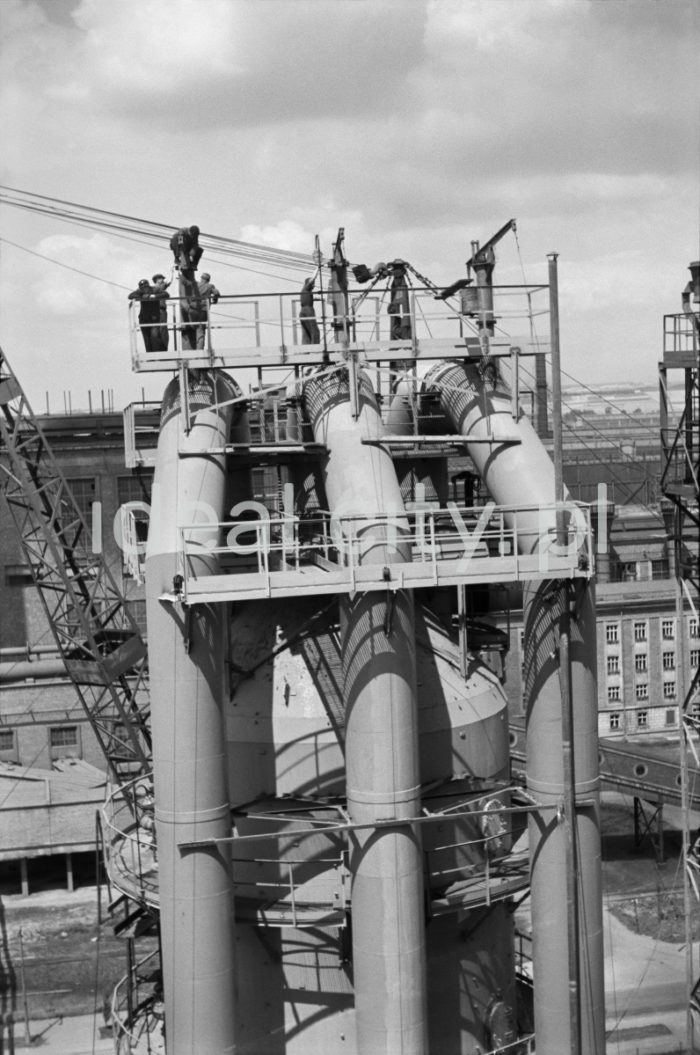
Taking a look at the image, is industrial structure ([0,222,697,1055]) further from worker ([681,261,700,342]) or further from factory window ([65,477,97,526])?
factory window ([65,477,97,526])

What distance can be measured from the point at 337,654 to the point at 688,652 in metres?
47.0

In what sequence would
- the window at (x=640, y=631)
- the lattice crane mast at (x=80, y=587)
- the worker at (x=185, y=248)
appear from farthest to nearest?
1. the window at (x=640, y=631)
2. the lattice crane mast at (x=80, y=587)
3. the worker at (x=185, y=248)

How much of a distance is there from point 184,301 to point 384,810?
873 centimetres

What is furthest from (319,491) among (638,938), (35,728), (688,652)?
(688,652)

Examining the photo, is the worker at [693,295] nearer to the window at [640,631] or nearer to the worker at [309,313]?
the worker at [309,313]

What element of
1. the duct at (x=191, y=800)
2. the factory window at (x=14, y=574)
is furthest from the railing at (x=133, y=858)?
the factory window at (x=14, y=574)

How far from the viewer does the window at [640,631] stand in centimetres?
6431

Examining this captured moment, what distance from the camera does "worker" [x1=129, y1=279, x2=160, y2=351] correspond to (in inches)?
770

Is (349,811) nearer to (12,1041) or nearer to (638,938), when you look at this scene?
(12,1041)

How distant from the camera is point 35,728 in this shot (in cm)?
5588

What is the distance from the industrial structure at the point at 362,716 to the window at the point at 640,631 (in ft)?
146

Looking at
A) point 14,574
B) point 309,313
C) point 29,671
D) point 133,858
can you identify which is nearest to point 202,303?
point 309,313

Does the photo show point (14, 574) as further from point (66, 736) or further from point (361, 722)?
point (361, 722)

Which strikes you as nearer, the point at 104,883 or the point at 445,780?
the point at 445,780
